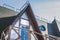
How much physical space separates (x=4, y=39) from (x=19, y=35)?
1.40 meters

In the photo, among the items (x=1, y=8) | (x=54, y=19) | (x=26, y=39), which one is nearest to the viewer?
(x=26, y=39)

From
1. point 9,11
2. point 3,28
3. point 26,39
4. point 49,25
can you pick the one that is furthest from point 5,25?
point 49,25

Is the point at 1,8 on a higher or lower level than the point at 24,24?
higher

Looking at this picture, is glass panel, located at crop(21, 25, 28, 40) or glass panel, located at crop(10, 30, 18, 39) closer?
glass panel, located at crop(10, 30, 18, 39)

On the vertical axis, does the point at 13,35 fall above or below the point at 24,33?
below

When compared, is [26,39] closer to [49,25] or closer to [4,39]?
[4,39]

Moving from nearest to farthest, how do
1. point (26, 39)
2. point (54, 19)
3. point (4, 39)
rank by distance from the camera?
1. point (4, 39)
2. point (26, 39)
3. point (54, 19)

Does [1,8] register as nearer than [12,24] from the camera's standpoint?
No

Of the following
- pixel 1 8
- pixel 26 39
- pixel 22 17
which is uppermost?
pixel 1 8

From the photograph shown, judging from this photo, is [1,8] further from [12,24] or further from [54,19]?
[54,19]

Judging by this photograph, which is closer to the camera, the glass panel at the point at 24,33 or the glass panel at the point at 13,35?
the glass panel at the point at 13,35

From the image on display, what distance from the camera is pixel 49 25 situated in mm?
23516

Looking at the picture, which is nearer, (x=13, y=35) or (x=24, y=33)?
(x=13, y=35)

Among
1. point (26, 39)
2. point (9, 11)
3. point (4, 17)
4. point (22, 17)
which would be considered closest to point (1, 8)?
point (9, 11)
